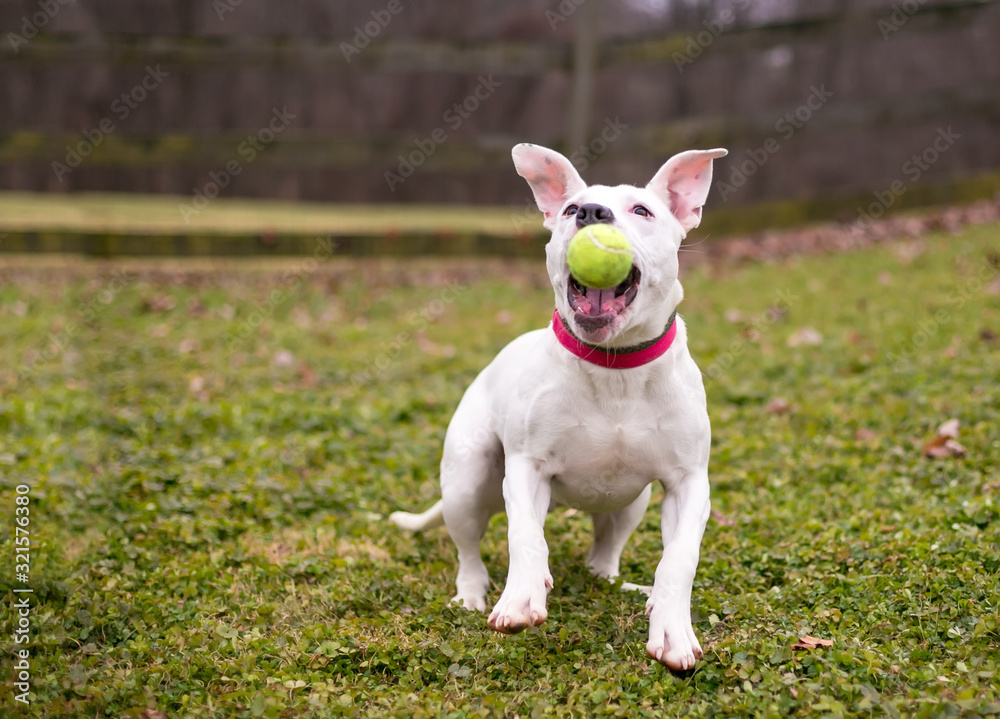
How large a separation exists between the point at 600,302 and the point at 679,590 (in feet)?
3.08

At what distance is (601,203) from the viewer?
10.6 ft

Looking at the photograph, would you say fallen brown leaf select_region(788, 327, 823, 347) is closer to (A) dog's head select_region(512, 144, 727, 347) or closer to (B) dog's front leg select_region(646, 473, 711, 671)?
(A) dog's head select_region(512, 144, 727, 347)

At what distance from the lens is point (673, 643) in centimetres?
307

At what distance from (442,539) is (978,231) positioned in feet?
23.4

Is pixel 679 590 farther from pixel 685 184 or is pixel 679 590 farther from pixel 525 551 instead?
pixel 685 184

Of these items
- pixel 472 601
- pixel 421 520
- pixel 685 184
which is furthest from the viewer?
pixel 421 520

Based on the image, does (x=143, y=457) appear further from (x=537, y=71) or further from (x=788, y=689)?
(x=537, y=71)

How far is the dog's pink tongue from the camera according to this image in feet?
10.3

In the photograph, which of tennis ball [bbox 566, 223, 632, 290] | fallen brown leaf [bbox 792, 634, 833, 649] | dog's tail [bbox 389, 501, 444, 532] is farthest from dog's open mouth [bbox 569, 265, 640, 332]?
dog's tail [bbox 389, 501, 444, 532]

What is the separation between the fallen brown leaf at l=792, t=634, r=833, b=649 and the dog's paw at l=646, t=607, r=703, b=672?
34 centimetres

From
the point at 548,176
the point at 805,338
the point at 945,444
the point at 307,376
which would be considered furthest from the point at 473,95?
the point at 548,176

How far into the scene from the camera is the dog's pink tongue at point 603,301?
124 inches

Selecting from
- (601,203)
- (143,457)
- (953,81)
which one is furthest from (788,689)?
(953,81)

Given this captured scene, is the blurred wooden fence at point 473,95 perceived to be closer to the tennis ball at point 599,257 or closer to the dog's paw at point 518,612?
the tennis ball at point 599,257
